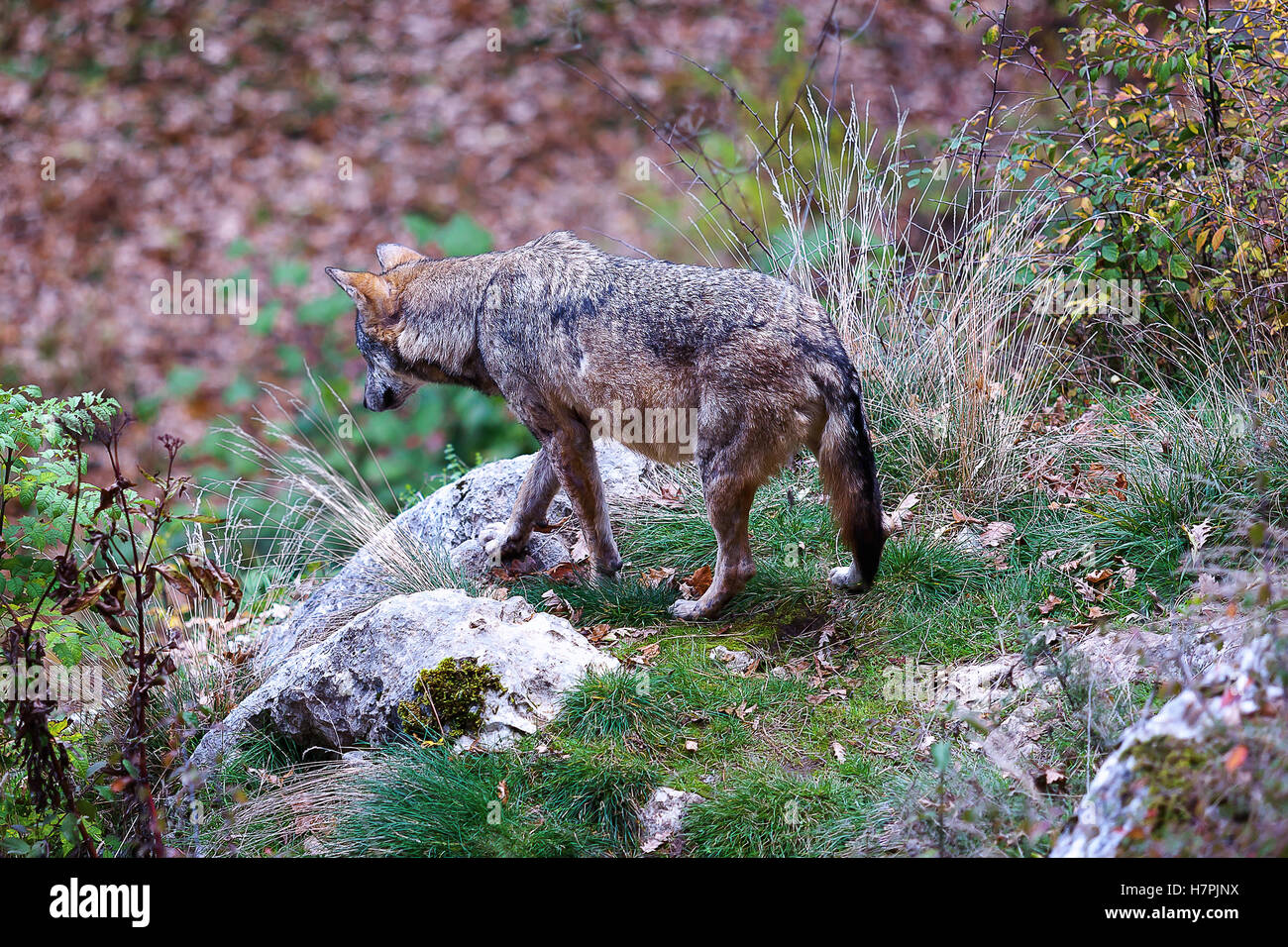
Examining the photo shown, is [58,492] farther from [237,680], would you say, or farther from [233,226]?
[233,226]

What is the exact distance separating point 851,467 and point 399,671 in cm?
244

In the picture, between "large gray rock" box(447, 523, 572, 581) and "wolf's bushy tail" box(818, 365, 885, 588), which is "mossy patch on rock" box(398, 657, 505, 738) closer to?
"large gray rock" box(447, 523, 572, 581)

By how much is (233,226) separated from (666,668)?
10.8 meters

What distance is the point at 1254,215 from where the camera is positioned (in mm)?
6086

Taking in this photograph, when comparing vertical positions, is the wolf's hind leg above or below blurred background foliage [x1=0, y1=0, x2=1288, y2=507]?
below

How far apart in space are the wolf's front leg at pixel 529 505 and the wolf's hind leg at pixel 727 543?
1.06 m

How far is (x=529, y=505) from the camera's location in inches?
256

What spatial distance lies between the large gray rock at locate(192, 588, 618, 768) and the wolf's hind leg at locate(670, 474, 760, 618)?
768 millimetres

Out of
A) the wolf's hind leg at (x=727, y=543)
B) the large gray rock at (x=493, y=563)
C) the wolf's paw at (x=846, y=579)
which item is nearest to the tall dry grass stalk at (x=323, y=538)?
the large gray rock at (x=493, y=563)

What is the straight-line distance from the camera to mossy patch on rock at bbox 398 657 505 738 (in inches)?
193

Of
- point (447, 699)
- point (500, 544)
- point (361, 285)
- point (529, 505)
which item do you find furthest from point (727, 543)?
point (361, 285)

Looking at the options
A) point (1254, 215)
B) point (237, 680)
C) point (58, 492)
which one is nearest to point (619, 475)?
point (237, 680)

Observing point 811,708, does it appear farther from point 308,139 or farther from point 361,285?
point 308,139

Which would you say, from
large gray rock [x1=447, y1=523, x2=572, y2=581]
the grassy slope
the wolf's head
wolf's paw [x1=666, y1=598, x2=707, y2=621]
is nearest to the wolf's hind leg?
wolf's paw [x1=666, y1=598, x2=707, y2=621]
